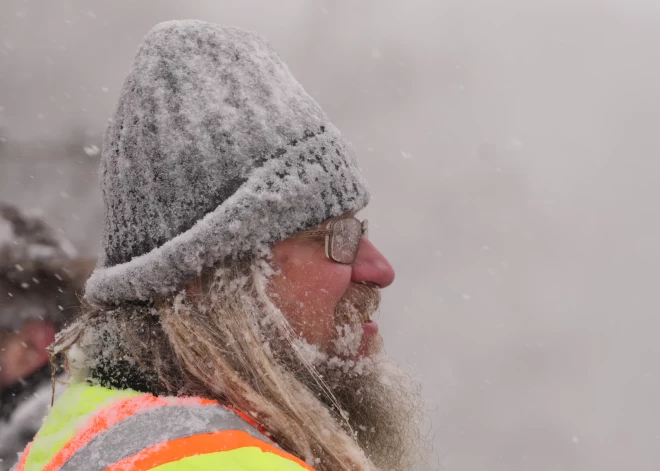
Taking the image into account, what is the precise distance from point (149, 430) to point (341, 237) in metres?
0.80

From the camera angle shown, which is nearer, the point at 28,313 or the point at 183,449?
the point at 183,449

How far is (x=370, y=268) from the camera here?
1749 mm

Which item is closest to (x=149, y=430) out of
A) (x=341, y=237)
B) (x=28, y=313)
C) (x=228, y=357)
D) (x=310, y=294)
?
(x=228, y=357)

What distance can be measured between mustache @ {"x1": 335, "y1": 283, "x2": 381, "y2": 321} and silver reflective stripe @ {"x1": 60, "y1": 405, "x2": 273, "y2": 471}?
22.6 inches

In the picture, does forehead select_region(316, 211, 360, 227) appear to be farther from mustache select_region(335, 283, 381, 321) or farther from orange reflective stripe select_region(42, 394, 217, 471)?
orange reflective stripe select_region(42, 394, 217, 471)

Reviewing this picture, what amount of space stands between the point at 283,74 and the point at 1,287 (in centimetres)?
683

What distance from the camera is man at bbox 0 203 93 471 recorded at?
5.86m

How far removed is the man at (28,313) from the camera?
231 inches

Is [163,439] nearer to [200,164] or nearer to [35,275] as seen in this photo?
[200,164]

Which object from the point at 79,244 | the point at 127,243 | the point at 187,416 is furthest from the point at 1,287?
the point at 187,416

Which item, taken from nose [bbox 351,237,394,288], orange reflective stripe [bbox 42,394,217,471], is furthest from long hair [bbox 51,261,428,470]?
nose [bbox 351,237,394,288]

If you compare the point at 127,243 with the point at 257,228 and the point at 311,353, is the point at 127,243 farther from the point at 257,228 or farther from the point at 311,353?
the point at 311,353

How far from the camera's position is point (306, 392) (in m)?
1.39

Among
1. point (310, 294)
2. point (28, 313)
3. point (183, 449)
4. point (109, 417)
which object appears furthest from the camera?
point (28, 313)
